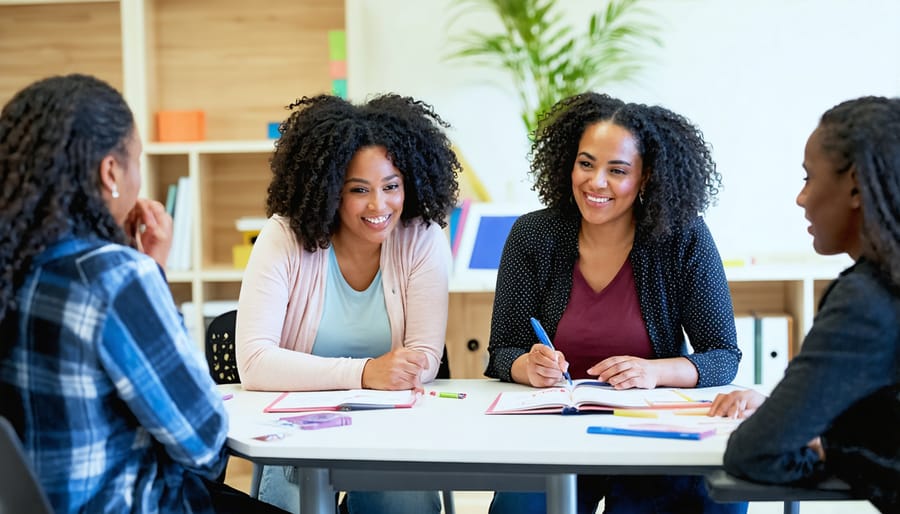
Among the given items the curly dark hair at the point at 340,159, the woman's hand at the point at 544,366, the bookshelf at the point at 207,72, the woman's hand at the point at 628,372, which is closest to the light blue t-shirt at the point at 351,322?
the curly dark hair at the point at 340,159

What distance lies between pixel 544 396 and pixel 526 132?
204cm

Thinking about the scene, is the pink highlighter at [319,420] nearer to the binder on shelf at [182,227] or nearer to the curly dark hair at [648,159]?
the curly dark hair at [648,159]

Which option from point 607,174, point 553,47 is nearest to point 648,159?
point 607,174

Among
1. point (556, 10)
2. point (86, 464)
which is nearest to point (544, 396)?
point (86, 464)

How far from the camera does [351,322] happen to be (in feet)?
7.32

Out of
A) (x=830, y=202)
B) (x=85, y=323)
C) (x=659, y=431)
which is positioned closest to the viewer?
(x=85, y=323)

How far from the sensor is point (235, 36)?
152 inches

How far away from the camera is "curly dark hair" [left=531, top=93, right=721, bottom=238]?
2209 millimetres

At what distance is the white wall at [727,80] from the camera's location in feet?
12.0

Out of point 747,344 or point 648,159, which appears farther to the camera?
point 747,344

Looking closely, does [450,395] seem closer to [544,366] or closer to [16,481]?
[544,366]

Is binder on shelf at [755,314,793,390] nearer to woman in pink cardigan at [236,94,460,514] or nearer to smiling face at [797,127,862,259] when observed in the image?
woman in pink cardigan at [236,94,460,514]

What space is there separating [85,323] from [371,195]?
92cm

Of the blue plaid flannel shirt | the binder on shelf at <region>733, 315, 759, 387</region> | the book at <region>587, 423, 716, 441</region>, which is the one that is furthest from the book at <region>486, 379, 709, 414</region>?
the binder on shelf at <region>733, 315, 759, 387</region>
